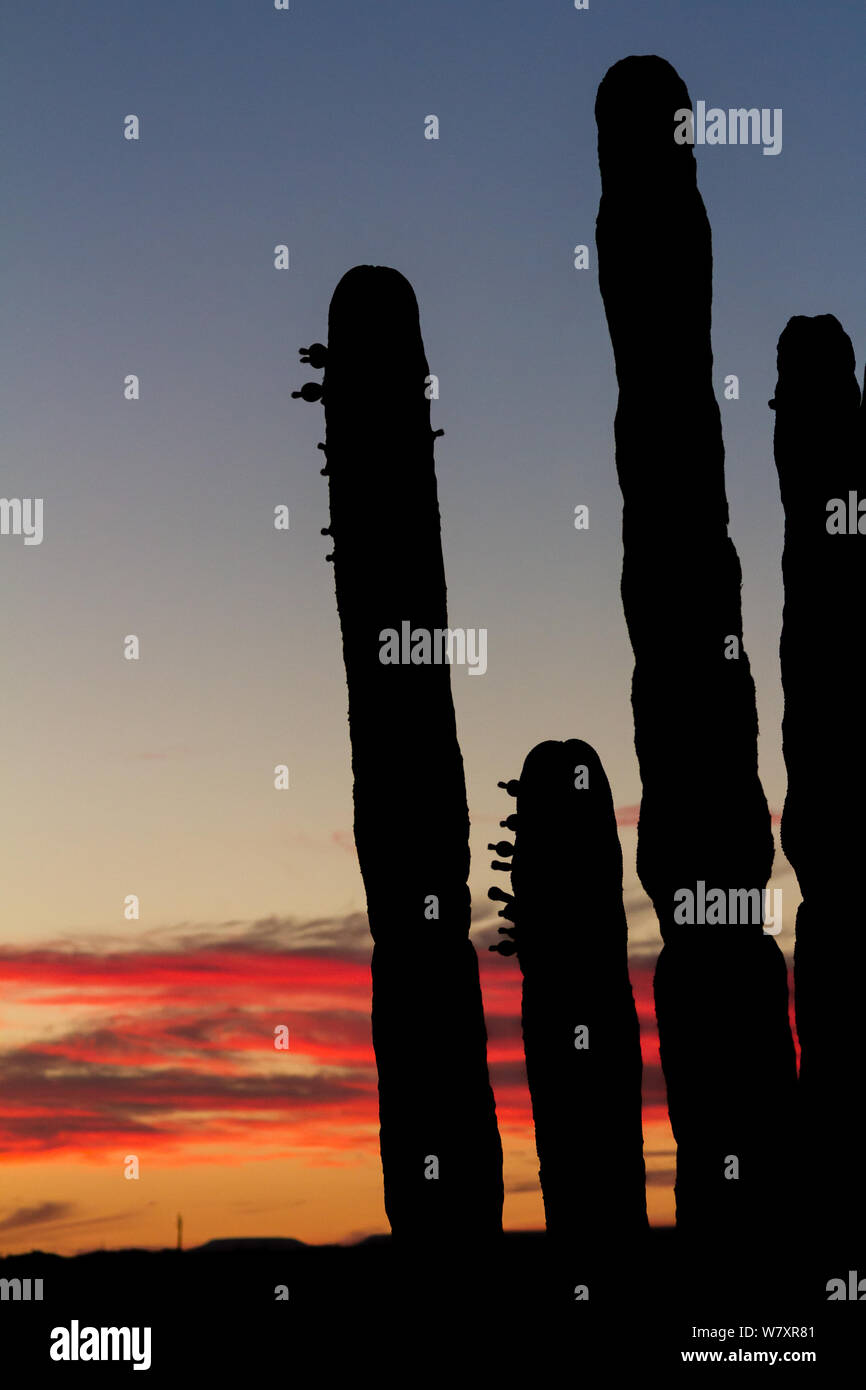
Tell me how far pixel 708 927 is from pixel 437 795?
2.54m

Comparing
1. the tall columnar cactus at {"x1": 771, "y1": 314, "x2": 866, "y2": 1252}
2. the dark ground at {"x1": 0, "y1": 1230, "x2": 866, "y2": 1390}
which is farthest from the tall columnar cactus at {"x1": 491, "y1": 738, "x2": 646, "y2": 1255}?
the tall columnar cactus at {"x1": 771, "y1": 314, "x2": 866, "y2": 1252}

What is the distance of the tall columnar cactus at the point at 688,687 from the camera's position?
1447 cm

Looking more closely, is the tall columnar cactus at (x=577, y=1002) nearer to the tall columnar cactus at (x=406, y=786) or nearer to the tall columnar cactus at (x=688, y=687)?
the tall columnar cactus at (x=688, y=687)

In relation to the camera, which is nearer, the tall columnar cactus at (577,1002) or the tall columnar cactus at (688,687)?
the tall columnar cactus at (688,687)

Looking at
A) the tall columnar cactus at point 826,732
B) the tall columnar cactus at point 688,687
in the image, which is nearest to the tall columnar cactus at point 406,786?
the tall columnar cactus at point 688,687

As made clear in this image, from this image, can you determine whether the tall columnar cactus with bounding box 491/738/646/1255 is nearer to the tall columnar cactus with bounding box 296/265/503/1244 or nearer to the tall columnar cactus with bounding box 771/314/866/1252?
the tall columnar cactus with bounding box 296/265/503/1244

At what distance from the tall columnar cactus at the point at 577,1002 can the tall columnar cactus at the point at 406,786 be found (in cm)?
125
